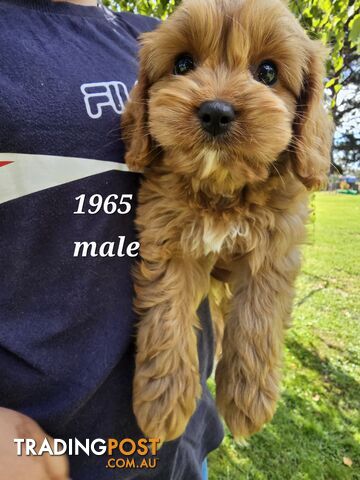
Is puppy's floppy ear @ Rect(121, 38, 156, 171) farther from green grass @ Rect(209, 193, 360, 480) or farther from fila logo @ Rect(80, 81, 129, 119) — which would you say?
green grass @ Rect(209, 193, 360, 480)

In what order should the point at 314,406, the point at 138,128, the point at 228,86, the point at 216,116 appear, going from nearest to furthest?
the point at 216,116 < the point at 228,86 < the point at 138,128 < the point at 314,406

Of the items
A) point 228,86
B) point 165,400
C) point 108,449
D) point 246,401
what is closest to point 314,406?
point 246,401

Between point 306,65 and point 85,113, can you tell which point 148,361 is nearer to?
point 85,113

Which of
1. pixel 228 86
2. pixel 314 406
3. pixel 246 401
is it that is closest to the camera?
pixel 228 86

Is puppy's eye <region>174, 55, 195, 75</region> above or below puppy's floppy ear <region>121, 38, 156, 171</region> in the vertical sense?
above

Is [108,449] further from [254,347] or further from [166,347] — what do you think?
[254,347]

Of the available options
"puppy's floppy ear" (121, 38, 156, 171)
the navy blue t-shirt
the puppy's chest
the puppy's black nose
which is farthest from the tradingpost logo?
the puppy's black nose

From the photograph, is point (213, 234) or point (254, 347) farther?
point (254, 347)

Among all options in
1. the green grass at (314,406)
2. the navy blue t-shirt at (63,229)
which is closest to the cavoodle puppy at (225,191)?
the navy blue t-shirt at (63,229)
